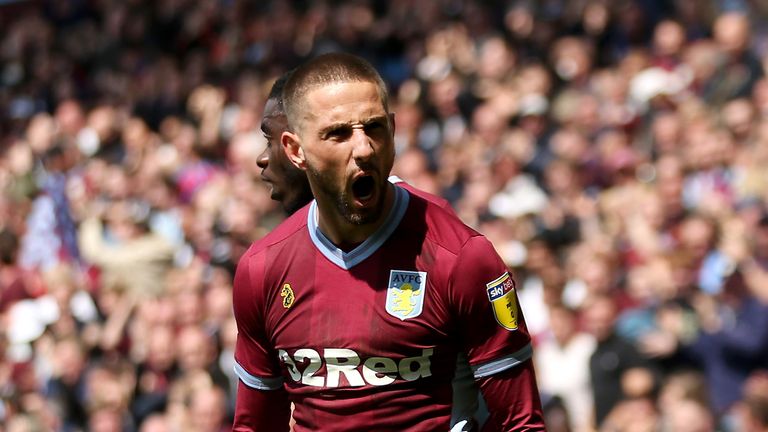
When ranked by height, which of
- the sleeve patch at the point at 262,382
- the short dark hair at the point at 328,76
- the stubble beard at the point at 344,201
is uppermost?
the short dark hair at the point at 328,76

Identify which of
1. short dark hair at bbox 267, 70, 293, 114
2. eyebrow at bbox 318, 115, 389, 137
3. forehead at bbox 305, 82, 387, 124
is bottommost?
eyebrow at bbox 318, 115, 389, 137

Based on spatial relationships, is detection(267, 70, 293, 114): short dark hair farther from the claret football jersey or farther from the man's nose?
the man's nose

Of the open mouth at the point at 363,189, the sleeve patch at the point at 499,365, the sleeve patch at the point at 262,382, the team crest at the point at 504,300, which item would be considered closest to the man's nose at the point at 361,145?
the open mouth at the point at 363,189

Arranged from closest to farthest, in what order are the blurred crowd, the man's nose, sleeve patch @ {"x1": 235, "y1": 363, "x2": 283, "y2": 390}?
the man's nose < sleeve patch @ {"x1": 235, "y1": 363, "x2": 283, "y2": 390} < the blurred crowd

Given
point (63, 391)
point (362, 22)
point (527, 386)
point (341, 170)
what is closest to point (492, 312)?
point (527, 386)

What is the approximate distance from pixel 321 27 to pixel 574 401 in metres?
7.47

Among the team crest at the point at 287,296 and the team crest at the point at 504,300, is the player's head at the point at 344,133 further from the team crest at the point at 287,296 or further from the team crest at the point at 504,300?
the team crest at the point at 504,300

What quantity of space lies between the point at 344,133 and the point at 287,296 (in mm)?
550

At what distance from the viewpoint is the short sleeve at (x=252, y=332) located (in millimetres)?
4273

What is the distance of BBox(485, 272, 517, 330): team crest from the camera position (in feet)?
13.1

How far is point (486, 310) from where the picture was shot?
13.1 feet

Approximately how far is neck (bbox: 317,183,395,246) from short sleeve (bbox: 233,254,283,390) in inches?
9.3

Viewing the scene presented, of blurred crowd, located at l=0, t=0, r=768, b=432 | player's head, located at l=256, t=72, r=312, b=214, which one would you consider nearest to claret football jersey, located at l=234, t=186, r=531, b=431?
player's head, located at l=256, t=72, r=312, b=214

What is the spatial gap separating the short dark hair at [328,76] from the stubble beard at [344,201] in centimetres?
18
